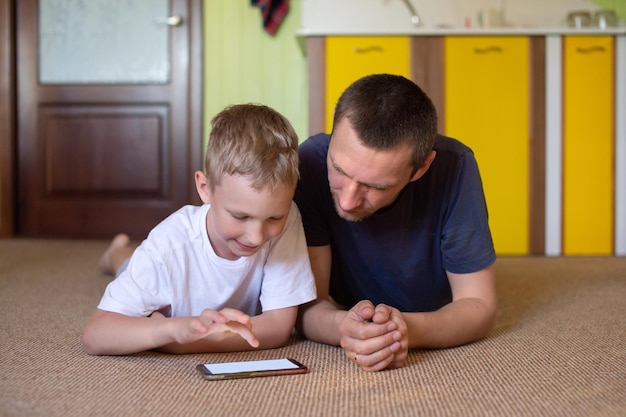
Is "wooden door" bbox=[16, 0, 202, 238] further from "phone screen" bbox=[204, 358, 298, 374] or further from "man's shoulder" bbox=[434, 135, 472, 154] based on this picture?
"phone screen" bbox=[204, 358, 298, 374]

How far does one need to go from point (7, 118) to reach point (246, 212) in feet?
10.2

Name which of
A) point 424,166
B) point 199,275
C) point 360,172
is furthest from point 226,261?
point 424,166

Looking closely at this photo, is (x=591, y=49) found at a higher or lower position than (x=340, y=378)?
higher

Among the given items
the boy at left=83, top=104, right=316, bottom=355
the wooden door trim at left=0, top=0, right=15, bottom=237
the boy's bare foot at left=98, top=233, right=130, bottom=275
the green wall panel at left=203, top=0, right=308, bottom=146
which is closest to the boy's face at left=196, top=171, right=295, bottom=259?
the boy at left=83, top=104, right=316, bottom=355

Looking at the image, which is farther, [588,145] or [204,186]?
[588,145]

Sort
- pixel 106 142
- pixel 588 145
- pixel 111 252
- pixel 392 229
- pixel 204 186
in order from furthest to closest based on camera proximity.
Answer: pixel 106 142 < pixel 588 145 < pixel 111 252 < pixel 392 229 < pixel 204 186

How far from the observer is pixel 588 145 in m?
3.25

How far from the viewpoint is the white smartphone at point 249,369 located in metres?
1.15

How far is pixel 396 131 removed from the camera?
4.12 ft

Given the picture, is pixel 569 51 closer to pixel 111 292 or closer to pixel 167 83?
pixel 167 83

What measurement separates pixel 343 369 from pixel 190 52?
9.46 ft

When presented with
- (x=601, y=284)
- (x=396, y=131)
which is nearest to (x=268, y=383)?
(x=396, y=131)

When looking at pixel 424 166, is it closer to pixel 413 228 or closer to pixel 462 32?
pixel 413 228

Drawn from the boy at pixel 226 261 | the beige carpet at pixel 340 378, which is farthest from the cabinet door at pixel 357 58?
the boy at pixel 226 261
